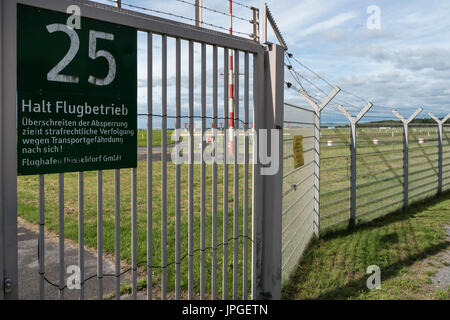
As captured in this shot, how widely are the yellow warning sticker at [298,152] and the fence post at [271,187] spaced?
41.7 inches

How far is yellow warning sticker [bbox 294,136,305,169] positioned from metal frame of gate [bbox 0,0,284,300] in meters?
1.07

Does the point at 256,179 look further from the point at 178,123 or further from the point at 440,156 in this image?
the point at 440,156

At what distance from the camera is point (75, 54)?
2201 mm

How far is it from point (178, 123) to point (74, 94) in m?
0.74

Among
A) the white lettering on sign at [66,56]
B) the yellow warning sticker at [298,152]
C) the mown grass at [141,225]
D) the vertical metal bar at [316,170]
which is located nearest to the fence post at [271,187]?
the mown grass at [141,225]

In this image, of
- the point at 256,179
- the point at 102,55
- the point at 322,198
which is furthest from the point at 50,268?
the point at 322,198

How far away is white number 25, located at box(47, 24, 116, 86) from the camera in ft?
6.97

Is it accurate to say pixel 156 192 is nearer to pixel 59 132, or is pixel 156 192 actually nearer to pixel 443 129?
pixel 59 132

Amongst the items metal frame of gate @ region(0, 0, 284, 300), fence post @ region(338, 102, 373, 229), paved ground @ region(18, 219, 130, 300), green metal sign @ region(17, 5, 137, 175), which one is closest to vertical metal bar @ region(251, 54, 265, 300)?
metal frame of gate @ region(0, 0, 284, 300)

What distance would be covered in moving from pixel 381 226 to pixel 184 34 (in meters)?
5.41

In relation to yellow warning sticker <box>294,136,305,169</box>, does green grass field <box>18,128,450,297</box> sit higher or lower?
lower

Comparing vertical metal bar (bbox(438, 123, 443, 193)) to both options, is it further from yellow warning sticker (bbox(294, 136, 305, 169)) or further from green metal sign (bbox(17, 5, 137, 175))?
green metal sign (bbox(17, 5, 137, 175))
